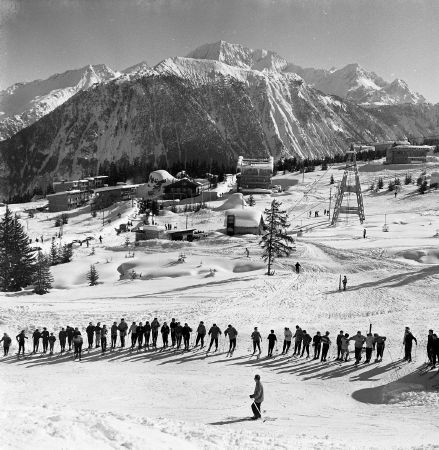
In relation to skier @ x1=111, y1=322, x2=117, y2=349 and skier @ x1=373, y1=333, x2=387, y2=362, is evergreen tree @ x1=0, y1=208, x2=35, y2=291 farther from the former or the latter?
skier @ x1=373, y1=333, x2=387, y2=362

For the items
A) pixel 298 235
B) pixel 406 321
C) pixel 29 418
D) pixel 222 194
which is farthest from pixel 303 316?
pixel 222 194

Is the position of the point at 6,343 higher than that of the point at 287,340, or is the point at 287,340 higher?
the point at 287,340

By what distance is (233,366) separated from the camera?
17.2 meters

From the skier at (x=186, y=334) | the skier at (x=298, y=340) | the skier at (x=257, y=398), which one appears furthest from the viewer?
the skier at (x=186, y=334)

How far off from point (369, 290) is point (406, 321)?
23.5 feet

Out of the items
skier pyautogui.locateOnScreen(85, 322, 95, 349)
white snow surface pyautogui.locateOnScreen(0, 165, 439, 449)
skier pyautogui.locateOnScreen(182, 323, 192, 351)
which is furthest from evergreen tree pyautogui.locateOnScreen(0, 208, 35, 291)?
skier pyautogui.locateOnScreen(182, 323, 192, 351)

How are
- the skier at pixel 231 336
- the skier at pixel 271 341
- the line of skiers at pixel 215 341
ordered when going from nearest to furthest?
the line of skiers at pixel 215 341 < the skier at pixel 271 341 < the skier at pixel 231 336

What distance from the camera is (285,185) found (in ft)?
404

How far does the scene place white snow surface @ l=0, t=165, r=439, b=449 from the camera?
1111cm

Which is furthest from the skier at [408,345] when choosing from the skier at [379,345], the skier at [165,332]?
the skier at [165,332]

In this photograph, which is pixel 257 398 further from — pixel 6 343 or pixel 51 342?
pixel 6 343

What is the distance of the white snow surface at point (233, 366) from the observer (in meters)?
11.1

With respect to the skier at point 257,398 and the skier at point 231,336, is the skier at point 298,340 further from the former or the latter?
the skier at point 257,398

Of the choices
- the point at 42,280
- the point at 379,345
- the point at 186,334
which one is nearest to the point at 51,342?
the point at 186,334
